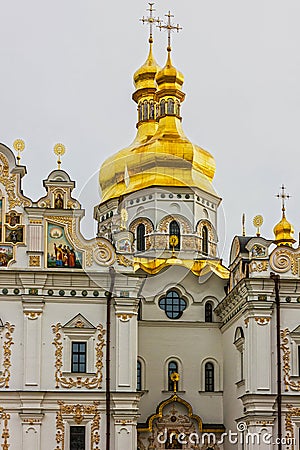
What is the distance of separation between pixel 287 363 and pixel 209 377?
5.80 metres

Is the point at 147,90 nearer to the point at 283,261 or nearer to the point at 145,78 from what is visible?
the point at 145,78

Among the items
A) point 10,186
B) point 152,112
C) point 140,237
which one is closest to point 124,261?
point 10,186

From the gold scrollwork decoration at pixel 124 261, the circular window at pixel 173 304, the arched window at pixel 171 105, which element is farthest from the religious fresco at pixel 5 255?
the arched window at pixel 171 105

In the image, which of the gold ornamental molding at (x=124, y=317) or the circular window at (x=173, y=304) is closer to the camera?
the gold ornamental molding at (x=124, y=317)

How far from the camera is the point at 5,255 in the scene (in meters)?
37.8

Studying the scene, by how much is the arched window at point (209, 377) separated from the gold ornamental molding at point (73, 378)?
6.94m

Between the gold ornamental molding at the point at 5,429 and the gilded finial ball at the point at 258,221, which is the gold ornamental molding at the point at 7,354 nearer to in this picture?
the gold ornamental molding at the point at 5,429

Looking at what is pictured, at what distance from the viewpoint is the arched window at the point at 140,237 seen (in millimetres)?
46656

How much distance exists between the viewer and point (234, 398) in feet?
133

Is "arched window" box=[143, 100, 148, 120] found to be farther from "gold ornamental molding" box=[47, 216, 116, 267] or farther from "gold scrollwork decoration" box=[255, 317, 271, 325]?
"gold scrollwork decoration" box=[255, 317, 271, 325]

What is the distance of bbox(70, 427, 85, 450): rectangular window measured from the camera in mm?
36844

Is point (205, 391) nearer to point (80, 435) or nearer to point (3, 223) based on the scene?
point (80, 435)

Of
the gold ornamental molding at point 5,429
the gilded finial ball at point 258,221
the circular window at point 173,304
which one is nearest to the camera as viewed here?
the gold ornamental molding at point 5,429

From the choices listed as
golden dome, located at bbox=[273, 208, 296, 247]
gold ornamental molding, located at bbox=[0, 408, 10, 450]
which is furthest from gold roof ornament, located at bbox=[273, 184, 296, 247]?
gold ornamental molding, located at bbox=[0, 408, 10, 450]
